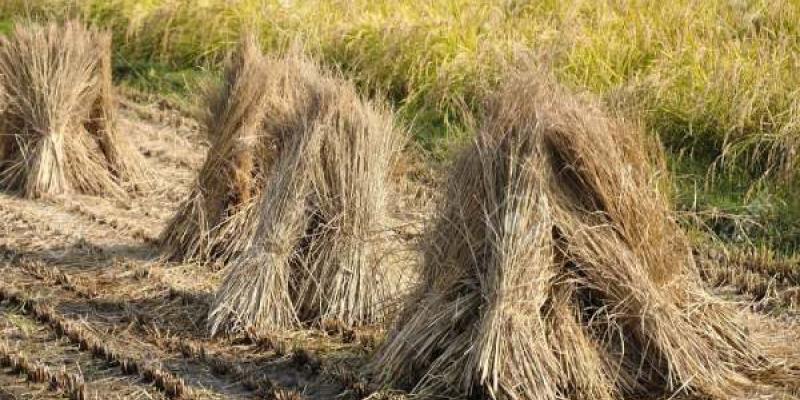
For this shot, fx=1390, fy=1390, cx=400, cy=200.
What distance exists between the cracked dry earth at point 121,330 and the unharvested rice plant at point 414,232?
16 mm

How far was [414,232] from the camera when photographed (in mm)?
6703

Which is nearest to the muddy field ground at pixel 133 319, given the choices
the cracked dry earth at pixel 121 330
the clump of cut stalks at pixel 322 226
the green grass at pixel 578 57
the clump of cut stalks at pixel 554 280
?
the cracked dry earth at pixel 121 330

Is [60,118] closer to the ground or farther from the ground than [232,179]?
farther from the ground

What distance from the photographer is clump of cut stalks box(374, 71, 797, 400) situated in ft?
15.9

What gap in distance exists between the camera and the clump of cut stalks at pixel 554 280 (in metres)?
4.84

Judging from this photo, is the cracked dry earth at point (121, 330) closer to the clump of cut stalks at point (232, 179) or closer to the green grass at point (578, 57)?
the clump of cut stalks at point (232, 179)

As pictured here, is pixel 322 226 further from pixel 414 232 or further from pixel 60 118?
pixel 60 118


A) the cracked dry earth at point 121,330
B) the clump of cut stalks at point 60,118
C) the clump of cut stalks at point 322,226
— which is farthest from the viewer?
the clump of cut stalks at point 60,118

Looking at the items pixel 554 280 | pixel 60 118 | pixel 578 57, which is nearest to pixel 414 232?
pixel 554 280

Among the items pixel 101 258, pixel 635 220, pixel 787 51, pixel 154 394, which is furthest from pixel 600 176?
pixel 787 51

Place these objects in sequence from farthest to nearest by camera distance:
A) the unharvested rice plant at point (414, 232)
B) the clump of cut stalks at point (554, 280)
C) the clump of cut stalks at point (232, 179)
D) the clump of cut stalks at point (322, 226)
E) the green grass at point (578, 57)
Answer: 1. the green grass at point (578, 57)
2. the clump of cut stalks at point (232, 179)
3. the clump of cut stalks at point (322, 226)
4. the unharvested rice plant at point (414, 232)
5. the clump of cut stalks at point (554, 280)

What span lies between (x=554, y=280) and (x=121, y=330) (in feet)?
6.46

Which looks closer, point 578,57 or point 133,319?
point 133,319

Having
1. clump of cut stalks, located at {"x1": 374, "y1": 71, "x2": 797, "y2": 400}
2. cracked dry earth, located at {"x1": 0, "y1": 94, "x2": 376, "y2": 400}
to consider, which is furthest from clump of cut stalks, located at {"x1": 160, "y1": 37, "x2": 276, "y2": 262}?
clump of cut stalks, located at {"x1": 374, "y1": 71, "x2": 797, "y2": 400}
